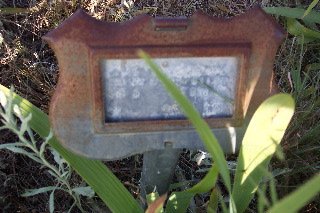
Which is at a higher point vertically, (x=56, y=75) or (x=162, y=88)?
(x=162, y=88)

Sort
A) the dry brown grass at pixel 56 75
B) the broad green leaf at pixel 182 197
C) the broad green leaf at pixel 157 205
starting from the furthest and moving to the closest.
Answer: the dry brown grass at pixel 56 75
the broad green leaf at pixel 182 197
the broad green leaf at pixel 157 205

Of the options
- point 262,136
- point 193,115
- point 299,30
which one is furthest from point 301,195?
point 299,30

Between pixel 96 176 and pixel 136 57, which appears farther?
pixel 96 176

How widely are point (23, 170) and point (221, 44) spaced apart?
30.0 inches

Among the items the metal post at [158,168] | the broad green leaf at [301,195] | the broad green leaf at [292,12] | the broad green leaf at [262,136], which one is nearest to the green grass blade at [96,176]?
the metal post at [158,168]

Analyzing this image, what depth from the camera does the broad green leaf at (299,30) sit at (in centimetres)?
154

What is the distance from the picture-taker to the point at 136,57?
35.6 inches

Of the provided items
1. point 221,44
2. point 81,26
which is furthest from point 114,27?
point 221,44

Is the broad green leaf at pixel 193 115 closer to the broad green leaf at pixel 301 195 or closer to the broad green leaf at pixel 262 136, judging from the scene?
the broad green leaf at pixel 262 136

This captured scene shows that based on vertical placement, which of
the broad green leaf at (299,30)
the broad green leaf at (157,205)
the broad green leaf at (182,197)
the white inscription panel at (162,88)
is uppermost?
the white inscription panel at (162,88)

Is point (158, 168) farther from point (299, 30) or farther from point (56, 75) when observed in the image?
point (299, 30)

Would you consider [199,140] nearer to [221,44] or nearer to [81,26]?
[221,44]

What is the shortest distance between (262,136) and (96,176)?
35 cm

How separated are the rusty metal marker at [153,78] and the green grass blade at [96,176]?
77mm
